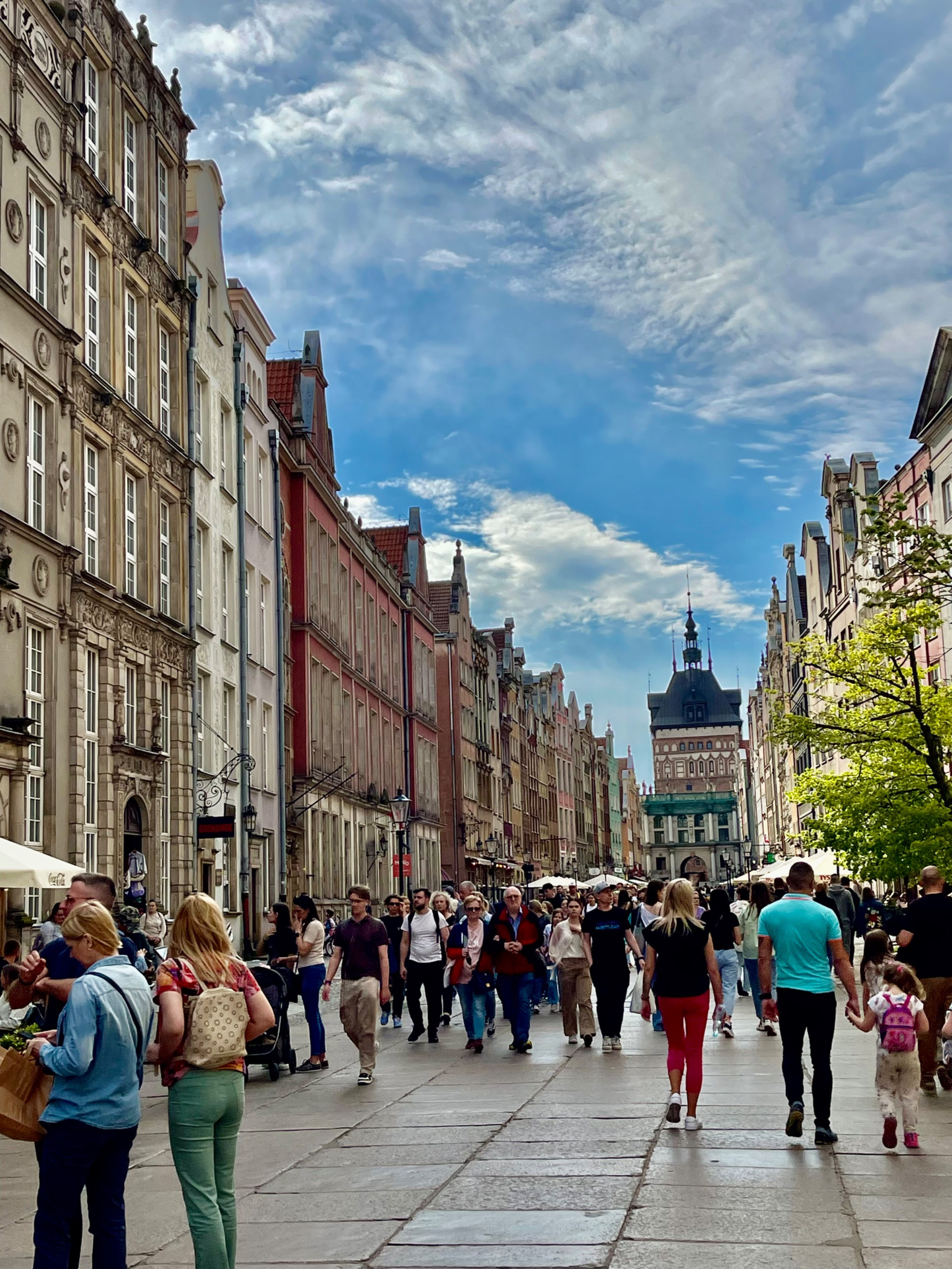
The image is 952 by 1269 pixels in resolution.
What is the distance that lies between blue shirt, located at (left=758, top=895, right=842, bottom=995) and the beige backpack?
4993 mm

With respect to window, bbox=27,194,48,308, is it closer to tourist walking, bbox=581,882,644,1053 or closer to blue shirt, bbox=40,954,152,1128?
tourist walking, bbox=581,882,644,1053

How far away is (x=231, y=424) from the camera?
36.6m

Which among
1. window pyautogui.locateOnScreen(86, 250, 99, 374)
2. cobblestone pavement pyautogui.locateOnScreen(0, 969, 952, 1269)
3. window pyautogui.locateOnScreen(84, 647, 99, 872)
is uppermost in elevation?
window pyautogui.locateOnScreen(86, 250, 99, 374)

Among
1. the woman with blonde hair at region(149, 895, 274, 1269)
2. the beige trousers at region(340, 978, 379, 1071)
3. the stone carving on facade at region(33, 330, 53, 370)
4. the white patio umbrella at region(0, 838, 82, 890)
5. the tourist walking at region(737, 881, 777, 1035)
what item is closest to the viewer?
the woman with blonde hair at region(149, 895, 274, 1269)

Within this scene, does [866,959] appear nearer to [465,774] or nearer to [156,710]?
[156,710]

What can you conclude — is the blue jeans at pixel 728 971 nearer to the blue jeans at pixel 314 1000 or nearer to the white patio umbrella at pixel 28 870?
the blue jeans at pixel 314 1000

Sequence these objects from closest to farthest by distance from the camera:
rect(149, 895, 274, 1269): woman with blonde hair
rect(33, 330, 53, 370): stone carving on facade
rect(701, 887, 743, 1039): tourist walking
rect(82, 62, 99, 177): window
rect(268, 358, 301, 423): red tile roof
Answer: rect(149, 895, 274, 1269): woman with blonde hair → rect(701, 887, 743, 1039): tourist walking → rect(33, 330, 53, 370): stone carving on facade → rect(82, 62, 99, 177): window → rect(268, 358, 301, 423): red tile roof

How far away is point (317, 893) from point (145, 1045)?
38506 millimetres

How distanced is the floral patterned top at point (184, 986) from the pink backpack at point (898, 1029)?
196 inches

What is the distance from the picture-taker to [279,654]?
40125 millimetres

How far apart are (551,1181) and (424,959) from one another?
10434mm

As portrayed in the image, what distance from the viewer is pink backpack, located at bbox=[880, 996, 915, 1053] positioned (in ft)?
32.5

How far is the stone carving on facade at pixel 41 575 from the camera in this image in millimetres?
23234

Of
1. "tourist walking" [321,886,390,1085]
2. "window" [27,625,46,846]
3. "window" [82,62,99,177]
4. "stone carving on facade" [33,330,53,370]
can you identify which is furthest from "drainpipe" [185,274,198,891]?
"tourist walking" [321,886,390,1085]
